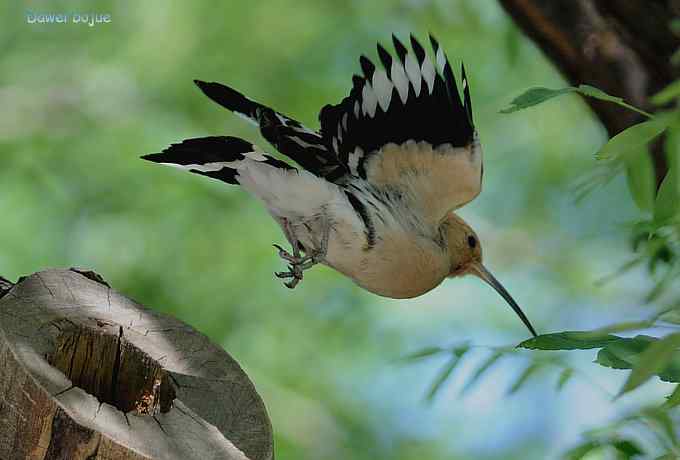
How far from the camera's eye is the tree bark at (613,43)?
215 centimetres

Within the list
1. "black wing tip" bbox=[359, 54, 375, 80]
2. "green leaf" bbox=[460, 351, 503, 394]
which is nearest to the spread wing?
"black wing tip" bbox=[359, 54, 375, 80]

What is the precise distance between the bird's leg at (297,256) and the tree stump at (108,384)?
1.91 ft

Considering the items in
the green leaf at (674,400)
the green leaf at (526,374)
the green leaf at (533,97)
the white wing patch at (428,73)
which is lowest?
the green leaf at (526,374)

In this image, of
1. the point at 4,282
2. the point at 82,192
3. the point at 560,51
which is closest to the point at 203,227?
the point at 82,192

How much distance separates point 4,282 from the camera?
1.38 metres

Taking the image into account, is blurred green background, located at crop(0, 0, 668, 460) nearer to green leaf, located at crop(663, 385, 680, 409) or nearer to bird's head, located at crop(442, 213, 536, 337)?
bird's head, located at crop(442, 213, 536, 337)

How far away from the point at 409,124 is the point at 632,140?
1.14 meters

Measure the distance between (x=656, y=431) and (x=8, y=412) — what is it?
75 cm

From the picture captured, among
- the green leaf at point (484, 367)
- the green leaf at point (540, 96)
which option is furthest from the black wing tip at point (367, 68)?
the green leaf at point (540, 96)

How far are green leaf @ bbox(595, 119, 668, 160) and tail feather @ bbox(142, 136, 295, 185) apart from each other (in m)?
1.03

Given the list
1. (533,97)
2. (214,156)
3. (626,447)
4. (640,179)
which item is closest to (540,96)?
(533,97)

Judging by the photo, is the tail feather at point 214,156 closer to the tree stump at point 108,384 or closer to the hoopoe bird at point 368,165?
the hoopoe bird at point 368,165

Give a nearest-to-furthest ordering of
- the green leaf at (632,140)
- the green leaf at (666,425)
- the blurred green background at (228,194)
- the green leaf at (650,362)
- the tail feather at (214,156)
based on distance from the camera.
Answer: the green leaf at (650,362) < the green leaf at (632,140) < the green leaf at (666,425) < the tail feather at (214,156) < the blurred green background at (228,194)

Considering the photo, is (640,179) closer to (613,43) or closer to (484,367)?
(484,367)
